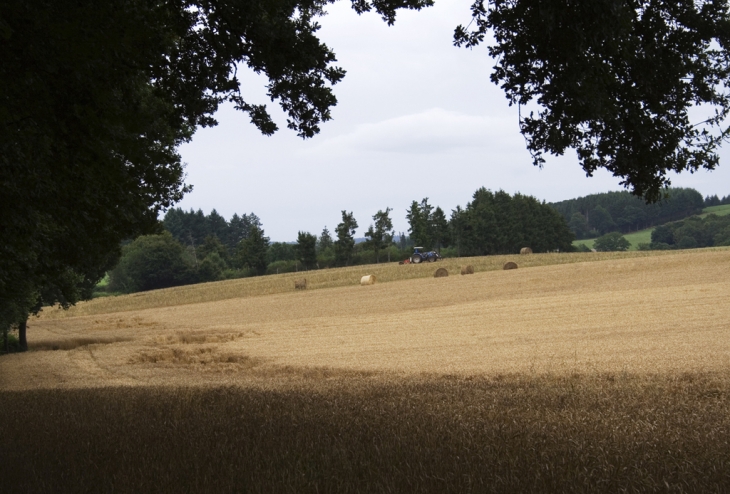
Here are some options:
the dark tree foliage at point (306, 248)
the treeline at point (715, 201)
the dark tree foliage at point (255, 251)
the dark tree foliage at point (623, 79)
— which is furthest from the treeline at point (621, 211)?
the dark tree foliage at point (623, 79)

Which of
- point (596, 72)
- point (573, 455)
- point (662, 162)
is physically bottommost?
point (573, 455)

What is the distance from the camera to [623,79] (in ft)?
25.4

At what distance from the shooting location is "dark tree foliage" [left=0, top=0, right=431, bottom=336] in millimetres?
6898

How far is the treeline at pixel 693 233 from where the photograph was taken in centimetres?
7325

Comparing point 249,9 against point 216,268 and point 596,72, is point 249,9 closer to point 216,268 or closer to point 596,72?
point 596,72

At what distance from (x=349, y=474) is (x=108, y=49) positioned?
5125mm

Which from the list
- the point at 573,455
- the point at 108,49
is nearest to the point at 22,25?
the point at 108,49

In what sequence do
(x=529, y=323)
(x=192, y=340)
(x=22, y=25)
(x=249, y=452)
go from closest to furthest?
(x=249, y=452)
(x=22, y=25)
(x=529, y=323)
(x=192, y=340)

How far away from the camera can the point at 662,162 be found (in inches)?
313

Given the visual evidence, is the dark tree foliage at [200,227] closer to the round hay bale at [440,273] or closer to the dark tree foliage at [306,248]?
the dark tree foliage at [306,248]

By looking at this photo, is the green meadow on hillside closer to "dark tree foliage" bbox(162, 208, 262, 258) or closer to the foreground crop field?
the foreground crop field

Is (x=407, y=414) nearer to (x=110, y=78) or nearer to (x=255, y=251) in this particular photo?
(x=110, y=78)

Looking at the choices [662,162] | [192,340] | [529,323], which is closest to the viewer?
[662,162]

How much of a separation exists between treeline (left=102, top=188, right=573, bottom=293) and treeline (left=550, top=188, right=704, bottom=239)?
7533 millimetres
